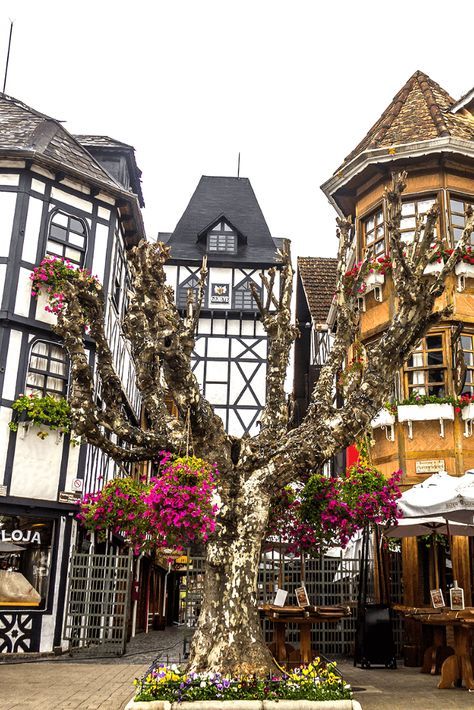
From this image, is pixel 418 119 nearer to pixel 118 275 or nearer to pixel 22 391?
pixel 118 275

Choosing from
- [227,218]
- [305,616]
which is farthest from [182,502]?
[227,218]

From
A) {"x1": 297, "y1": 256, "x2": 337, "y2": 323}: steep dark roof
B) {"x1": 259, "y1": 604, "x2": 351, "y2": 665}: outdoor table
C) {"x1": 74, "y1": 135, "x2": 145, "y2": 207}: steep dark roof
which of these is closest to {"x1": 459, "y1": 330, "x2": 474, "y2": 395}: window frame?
{"x1": 259, "y1": 604, "x2": 351, "y2": 665}: outdoor table

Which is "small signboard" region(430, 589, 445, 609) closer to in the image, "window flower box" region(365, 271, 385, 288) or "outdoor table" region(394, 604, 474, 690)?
"outdoor table" region(394, 604, 474, 690)

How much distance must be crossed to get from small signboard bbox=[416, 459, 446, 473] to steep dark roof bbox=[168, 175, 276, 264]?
1869 cm

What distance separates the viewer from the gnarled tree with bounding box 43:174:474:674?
8867 millimetres

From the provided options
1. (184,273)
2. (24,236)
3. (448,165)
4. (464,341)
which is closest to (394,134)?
(448,165)

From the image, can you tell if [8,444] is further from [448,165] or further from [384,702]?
[448,165]

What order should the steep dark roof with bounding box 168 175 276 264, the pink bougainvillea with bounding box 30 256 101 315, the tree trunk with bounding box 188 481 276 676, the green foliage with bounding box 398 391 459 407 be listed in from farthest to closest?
the steep dark roof with bounding box 168 175 276 264 → the pink bougainvillea with bounding box 30 256 101 315 → the green foliage with bounding box 398 391 459 407 → the tree trunk with bounding box 188 481 276 676

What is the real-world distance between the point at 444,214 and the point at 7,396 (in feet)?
34.2

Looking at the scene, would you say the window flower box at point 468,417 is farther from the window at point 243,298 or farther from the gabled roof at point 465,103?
the window at point 243,298

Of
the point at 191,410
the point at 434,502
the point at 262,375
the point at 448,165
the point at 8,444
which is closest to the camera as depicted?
the point at 191,410

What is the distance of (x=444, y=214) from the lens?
1647 cm

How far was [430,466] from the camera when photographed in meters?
15.1

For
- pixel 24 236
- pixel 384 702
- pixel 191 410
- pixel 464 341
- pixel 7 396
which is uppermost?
pixel 24 236
